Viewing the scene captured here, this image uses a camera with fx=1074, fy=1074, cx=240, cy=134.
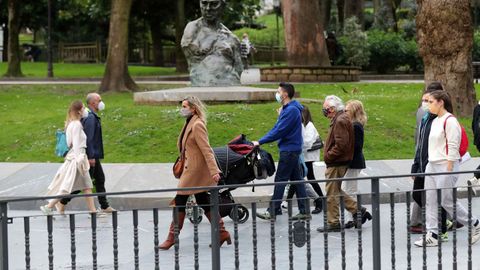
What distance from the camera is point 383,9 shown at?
186 ft

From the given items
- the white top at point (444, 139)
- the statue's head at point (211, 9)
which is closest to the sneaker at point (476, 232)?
the white top at point (444, 139)

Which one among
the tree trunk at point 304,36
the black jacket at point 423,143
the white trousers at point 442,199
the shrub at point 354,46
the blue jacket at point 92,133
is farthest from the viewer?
the shrub at point 354,46

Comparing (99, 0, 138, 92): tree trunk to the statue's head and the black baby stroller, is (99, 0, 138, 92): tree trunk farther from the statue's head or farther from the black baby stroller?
the black baby stroller

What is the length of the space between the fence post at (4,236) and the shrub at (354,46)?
1268 inches

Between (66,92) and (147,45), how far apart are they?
2781cm

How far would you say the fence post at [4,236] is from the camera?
7.45 meters

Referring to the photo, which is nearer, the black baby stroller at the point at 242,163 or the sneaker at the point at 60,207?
the black baby stroller at the point at 242,163

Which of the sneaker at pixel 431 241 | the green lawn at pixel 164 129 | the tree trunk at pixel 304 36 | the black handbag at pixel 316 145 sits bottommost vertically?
the sneaker at pixel 431 241

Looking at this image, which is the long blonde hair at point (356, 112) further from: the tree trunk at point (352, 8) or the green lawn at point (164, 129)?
the tree trunk at point (352, 8)

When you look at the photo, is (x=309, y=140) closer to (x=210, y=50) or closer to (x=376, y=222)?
(x=376, y=222)

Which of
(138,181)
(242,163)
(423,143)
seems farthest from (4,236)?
(138,181)

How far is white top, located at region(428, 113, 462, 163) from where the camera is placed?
37.2 ft

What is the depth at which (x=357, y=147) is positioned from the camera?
12883 millimetres

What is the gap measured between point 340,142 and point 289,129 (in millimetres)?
938
